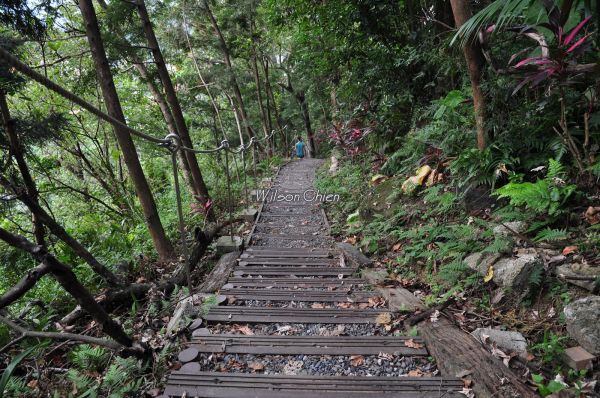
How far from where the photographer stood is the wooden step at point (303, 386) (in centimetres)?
184

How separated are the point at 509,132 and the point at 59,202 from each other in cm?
1114

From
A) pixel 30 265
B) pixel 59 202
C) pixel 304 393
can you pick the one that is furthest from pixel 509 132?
pixel 59 202

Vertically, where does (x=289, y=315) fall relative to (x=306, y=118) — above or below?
below

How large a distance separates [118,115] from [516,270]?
5.26 m

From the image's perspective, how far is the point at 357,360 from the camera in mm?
2189

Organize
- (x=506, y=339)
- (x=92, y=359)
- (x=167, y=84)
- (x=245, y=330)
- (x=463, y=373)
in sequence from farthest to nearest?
1. (x=167, y=84)
2. (x=245, y=330)
3. (x=92, y=359)
4. (x=506, y=339)
5. (x=463, y=373)

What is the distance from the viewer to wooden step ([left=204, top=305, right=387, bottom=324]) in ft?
8.85

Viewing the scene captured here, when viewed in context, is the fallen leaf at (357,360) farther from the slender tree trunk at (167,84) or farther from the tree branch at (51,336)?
the slender tree trunk at (167,84)

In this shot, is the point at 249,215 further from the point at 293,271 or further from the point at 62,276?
the point at 62,276

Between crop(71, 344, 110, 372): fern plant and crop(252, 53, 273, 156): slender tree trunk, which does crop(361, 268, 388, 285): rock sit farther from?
crop(252, 53, 273, 156): slender tree trunk

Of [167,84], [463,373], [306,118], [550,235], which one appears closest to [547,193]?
→ [550,235]

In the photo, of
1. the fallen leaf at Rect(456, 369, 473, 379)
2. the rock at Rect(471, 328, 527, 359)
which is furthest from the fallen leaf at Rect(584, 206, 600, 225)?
the fallen leaf at Rect(456, 369, 473, 379)

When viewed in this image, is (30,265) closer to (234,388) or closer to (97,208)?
(97,208)

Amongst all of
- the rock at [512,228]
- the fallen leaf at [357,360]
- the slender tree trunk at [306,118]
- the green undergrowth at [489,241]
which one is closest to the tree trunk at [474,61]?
the green undergrowth at [489,241]
